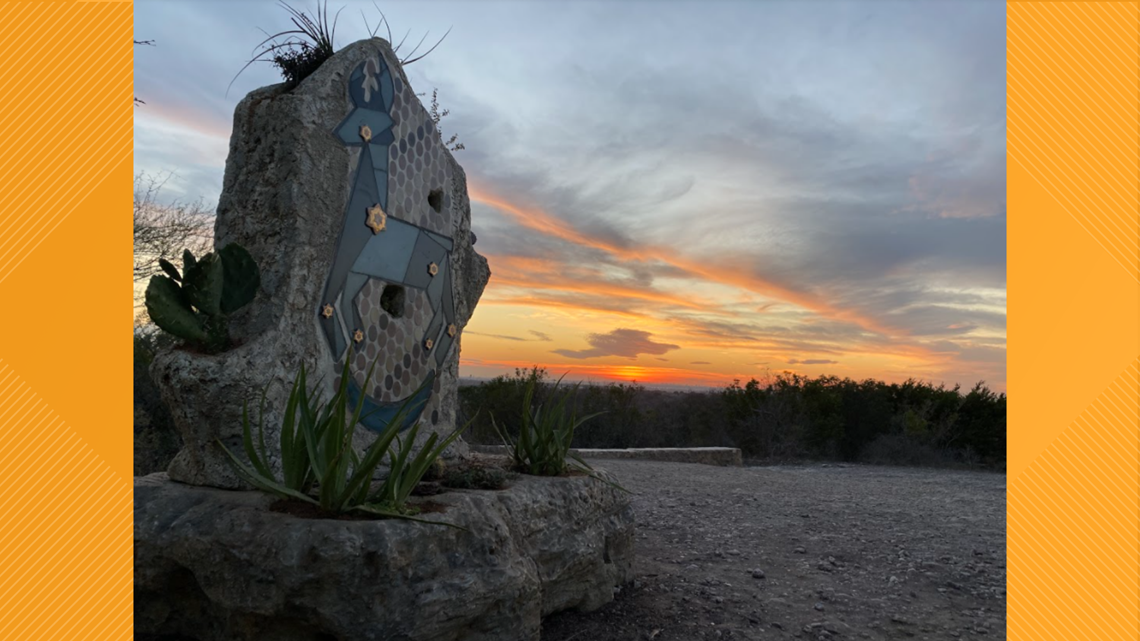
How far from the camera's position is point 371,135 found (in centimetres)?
468

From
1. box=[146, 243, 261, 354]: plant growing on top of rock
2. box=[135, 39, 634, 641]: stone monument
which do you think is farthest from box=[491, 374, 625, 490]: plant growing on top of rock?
box=[146, 243, 261, 354]: plant growing on top of rock

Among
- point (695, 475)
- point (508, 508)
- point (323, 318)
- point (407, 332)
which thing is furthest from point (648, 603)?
point (695, 475)

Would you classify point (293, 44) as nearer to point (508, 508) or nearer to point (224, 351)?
point (224, 351)

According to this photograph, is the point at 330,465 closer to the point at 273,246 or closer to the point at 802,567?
the point at 273,246

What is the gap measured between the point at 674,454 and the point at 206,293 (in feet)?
30.8

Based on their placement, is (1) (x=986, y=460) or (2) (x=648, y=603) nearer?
(2) (x=648, y=603)

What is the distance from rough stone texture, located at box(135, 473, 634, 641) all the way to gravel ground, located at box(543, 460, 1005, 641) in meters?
0.71

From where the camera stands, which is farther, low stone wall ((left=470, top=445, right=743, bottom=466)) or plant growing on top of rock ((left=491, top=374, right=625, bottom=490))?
low stone wall ((left=470, top=445, right=743, bottom=466))

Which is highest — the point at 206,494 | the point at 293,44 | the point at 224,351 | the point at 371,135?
the point at 293,44

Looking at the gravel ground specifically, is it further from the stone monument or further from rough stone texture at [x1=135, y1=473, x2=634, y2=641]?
rough stone texture at [x1=135, y1=473, x2=634, y2=641]

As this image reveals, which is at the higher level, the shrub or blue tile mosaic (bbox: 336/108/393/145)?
blue tile mosaic (bbox: 336/108/393/145)

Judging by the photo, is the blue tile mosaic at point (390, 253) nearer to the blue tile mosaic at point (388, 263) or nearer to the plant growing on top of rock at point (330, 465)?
the blue tile mosaic at point (388, 263)

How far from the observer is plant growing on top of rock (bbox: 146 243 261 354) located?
3.88 metres

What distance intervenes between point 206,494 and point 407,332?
1.54 metres
